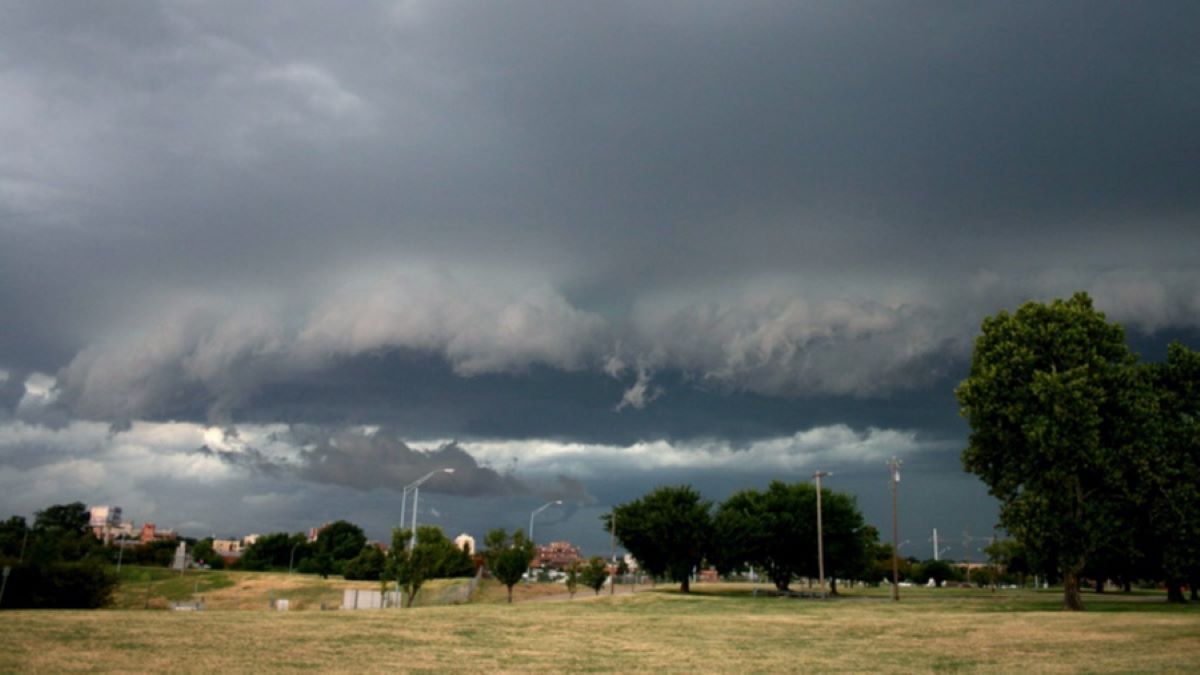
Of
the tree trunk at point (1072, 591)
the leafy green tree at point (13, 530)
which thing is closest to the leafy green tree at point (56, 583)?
the tree trunk at point (1072, 591)

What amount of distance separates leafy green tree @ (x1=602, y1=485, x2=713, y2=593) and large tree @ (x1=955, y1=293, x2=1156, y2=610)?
127 feet

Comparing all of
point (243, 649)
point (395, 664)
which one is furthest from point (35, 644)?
point (395, 664)

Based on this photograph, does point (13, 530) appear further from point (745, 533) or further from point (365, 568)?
point (745, 533)

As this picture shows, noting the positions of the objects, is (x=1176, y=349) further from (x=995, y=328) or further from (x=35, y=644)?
(x=35, y=644)

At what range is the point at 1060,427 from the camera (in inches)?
1868

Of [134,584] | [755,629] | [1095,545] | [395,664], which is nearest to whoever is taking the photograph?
[395,664]

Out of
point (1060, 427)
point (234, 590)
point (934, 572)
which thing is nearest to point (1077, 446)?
point (1060, 427)

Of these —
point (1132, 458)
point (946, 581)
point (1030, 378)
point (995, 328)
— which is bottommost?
point (946, 581)

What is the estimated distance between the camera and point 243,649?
23109 millimetres

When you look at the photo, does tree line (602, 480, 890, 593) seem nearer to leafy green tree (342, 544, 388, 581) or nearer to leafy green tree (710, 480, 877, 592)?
leafy green tree (710, 480, 877, 592)

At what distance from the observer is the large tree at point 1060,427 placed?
47688 mm

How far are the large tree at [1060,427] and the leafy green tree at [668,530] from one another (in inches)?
1528

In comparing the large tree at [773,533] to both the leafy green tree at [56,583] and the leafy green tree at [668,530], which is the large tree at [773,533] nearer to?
the leafy green tree at [668,530]

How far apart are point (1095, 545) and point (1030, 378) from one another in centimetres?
936
